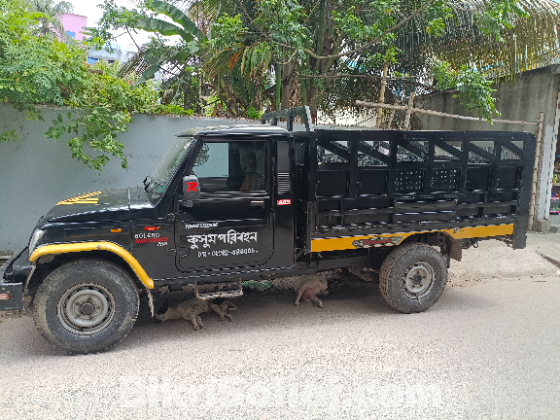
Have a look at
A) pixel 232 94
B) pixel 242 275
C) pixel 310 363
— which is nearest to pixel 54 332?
pixel 242 275

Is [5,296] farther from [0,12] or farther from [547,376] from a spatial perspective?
[547,376]

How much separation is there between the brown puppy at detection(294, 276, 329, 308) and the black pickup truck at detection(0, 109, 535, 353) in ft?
1.50

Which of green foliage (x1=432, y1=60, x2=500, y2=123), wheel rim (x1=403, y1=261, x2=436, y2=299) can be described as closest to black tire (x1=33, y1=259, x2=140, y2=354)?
wheel rim (x1=403, y1=261, x2=436, y2=299)

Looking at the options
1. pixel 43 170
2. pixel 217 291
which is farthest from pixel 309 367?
pixel 43 170

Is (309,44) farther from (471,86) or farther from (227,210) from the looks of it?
(227,210)

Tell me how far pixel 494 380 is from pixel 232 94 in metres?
8.20

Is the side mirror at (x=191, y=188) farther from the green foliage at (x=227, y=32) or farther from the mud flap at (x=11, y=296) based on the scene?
the green foliage at (x=227, y=32)

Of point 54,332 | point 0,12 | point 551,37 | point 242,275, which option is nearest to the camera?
point 54,332

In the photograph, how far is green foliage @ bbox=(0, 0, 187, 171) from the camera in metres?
5.74

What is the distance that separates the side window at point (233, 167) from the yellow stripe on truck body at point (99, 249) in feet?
3.14

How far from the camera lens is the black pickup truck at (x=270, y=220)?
4098 millimetres

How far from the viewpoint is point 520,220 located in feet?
17.9

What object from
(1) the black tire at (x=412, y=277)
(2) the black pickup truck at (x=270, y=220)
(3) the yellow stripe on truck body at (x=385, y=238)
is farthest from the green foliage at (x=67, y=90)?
(1) the black tire at (x=412, y=277)

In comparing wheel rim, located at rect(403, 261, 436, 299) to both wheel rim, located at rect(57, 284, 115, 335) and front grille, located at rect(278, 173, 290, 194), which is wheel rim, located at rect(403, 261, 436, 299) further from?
wheel rim, located at rect(57, 284, 115, 335)
